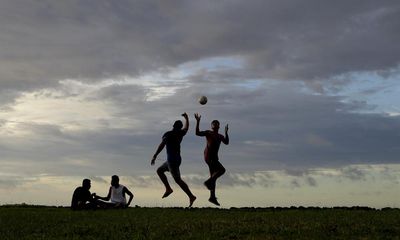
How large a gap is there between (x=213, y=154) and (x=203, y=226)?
879cm

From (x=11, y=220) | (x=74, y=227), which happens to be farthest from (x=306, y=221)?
(x=11, y=220)

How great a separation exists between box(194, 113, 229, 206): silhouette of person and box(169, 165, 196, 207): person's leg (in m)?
0.94

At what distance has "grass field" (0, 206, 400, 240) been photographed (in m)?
15.1

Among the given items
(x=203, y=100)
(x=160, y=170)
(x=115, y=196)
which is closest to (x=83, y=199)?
Result: (x=115, y=196)

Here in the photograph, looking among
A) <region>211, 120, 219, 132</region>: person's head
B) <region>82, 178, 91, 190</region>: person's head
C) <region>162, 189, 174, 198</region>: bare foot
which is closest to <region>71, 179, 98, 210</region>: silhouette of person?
<region>82, 178, 91, 190</region>: person's head

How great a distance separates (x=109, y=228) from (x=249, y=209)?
8477mm

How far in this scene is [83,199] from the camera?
2542 centimetres

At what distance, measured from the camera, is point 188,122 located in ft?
82.4

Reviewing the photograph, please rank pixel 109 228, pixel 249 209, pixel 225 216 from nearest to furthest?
pixel 109 228, pixel 225 216, pixel 249 209

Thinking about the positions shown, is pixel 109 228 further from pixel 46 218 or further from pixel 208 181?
pixel 208 181

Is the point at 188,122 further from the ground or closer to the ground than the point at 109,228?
further from the ground

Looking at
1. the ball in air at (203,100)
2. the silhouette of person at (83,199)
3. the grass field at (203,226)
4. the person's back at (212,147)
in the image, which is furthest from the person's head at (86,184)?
the ball in air at (203,100)

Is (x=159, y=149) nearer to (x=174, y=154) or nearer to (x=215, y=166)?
(x=174, y=154)

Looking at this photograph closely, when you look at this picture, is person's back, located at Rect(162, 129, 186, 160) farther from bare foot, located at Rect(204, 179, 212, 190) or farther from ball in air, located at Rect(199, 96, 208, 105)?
Result: ball in air, located at Rect(199, 96, 208, 105)
